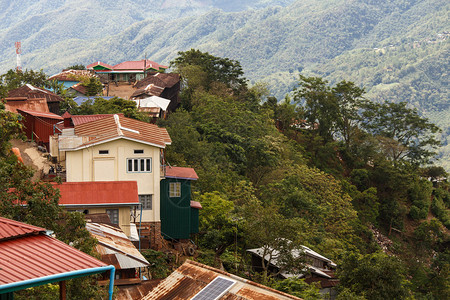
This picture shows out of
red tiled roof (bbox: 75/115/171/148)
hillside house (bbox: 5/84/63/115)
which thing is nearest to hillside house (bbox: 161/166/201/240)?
red tiled roof (bbox: 75/115/171/148)

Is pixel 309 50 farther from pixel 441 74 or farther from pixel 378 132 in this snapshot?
pixel 378 132

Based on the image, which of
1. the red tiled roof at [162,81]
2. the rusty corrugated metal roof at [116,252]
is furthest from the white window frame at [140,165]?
the red tiled roof at [162,81]

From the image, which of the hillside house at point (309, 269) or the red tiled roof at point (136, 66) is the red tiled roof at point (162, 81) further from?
the hillside house at point (309, 269)

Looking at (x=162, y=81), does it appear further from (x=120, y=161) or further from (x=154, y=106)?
(x=120, y=161)

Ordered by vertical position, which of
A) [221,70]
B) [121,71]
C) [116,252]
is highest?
[121,71]

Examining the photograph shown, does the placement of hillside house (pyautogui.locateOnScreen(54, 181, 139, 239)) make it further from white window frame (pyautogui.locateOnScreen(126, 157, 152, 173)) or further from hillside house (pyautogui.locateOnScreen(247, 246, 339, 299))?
hillside house (pyautogui.locateOnScreen(247, 246, 339, 299))

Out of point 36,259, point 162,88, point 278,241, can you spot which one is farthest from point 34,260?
point 162,88
